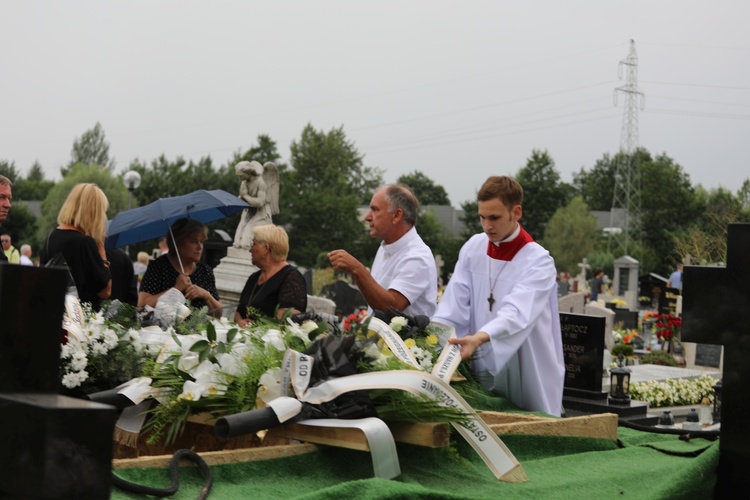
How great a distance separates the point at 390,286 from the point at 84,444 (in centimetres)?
412

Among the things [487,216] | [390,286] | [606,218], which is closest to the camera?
Result: [487,216]

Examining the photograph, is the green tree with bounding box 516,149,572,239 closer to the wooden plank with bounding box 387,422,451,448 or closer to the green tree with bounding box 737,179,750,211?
the green tree with bounding box 737,179,750,211

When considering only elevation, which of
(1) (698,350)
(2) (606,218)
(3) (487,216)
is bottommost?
(1) (698,350)

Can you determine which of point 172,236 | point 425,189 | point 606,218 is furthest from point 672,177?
point 172,236

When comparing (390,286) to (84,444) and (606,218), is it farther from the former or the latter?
(606,218)

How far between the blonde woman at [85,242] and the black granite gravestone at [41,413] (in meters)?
4.32

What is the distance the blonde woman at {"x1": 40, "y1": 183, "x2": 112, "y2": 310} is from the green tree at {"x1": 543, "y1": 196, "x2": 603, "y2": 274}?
6665cm

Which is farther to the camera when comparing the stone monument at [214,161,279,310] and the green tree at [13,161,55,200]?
the green tree at [13,161,55,200]

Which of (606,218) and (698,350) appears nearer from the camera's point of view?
(698,350)

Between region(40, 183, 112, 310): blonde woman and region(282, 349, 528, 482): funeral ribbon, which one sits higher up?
region(40, 183, 112, 310): blonde woman

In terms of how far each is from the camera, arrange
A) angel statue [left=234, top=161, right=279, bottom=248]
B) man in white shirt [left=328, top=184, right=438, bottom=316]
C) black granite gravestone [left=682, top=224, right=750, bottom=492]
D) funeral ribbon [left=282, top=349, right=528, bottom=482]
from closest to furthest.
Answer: black granite gravestone [left=682, top=224, right=750, bottom=492] → funeral ribbon [left=282, top=349, right=528, bottom=482] → man in white shirt [left=328, top=184, right=438, bottom=316] → angel statue [left=234, top=161, right=279, bottom=248]

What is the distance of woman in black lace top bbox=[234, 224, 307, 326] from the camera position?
629cm

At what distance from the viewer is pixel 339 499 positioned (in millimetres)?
2266

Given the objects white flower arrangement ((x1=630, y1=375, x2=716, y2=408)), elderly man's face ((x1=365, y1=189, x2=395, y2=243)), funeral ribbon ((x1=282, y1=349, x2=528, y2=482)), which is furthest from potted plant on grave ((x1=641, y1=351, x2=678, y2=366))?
funeral ribbon ((x1=282, y1=349, x2=528, y2=482))
